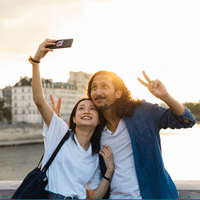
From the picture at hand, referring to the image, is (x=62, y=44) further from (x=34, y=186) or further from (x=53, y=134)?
(x=34, y=186)

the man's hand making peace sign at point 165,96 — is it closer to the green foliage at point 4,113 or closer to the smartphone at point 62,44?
the smartphone at point 62,44

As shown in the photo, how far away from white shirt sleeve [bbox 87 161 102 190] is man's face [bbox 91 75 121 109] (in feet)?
1.66

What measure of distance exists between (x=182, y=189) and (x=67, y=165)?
3.94 feet

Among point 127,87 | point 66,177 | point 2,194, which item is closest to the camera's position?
point 66,177

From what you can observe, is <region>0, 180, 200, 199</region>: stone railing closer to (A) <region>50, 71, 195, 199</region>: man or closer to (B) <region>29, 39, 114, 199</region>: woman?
(A) <region>50, 71, 195, 199</region>: man

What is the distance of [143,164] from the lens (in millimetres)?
1859

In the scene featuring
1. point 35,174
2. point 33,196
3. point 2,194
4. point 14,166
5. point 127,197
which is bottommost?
point 14,166

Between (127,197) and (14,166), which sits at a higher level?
→ (127,197)

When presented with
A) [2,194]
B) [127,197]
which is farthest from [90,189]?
[2,194]

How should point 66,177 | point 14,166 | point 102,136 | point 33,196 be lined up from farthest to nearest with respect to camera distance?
point 14,166, point 102,136, point 66,177, point 33,196

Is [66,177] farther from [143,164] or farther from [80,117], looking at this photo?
[143,164]

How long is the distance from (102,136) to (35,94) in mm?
645

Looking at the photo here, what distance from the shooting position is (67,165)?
1.71 metres

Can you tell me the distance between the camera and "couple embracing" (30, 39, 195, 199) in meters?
1.72
